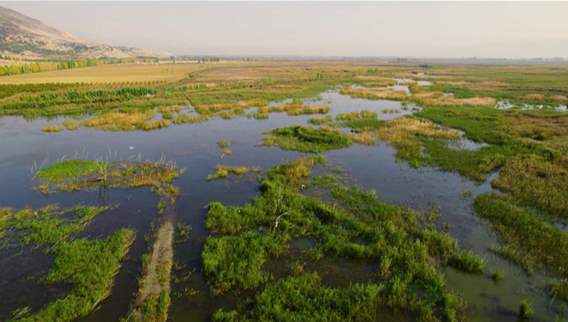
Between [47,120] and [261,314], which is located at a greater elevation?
[47,120]

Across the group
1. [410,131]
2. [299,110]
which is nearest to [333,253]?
[410,131]

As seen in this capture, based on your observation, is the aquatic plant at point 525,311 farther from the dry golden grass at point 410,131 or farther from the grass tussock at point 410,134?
the dry golden grass at point 410,131

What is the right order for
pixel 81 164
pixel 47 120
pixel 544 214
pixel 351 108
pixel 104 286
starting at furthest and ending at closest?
1. pixel 351 108
2. pixel 47 120
3. pixel 81 164
4. pixel 544 214
5. pixel 104 286

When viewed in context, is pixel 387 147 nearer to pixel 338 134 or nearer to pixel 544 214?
pixel 338 134

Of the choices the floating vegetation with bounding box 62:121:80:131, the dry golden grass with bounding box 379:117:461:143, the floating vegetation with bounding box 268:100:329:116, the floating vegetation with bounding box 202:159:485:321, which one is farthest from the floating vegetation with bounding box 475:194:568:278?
the floating vegetation with bounding box 62:121:80:131

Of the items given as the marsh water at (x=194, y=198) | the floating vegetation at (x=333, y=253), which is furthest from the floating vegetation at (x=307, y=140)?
the floating vegetation at (x=333, y=253)

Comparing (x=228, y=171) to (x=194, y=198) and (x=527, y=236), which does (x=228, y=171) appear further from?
(x=527, y=236)

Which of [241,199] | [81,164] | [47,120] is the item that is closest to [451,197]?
[241,199]
